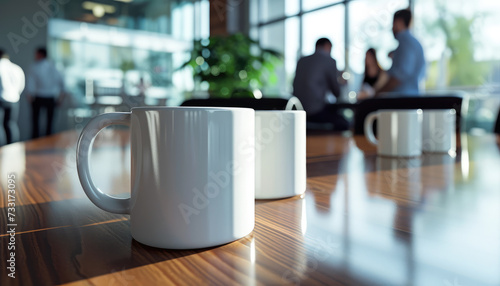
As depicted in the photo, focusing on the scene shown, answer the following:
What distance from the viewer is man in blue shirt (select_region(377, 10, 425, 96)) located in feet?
6.90

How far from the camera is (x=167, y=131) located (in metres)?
0.25

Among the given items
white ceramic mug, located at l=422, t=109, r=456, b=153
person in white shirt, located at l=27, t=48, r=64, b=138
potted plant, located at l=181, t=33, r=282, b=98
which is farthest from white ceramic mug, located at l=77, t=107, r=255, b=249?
person in white shirt, located at l=27, t=48, r=64, b=138

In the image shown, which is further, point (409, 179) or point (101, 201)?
point (409, 179)

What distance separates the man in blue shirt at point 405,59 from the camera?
210 centimetres

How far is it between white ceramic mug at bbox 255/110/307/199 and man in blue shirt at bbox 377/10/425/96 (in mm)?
1953

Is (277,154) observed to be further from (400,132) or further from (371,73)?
(371,73)

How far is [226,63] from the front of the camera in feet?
14.5

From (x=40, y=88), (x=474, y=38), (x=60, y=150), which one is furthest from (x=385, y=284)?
(x=40, y=88)

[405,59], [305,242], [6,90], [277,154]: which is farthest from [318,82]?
[6,90]

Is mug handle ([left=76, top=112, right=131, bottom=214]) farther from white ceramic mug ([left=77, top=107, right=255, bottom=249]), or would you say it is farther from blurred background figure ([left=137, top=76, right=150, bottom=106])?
blurred background figure ([left=137, top=76, right=150, bottom=106])

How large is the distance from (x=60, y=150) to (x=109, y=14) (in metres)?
5.69

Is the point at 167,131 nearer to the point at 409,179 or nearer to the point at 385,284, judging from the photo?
the point at 385,284

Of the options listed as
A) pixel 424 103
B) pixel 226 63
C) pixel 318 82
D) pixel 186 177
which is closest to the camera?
pixel 186 177

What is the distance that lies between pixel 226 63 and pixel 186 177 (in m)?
4.29
